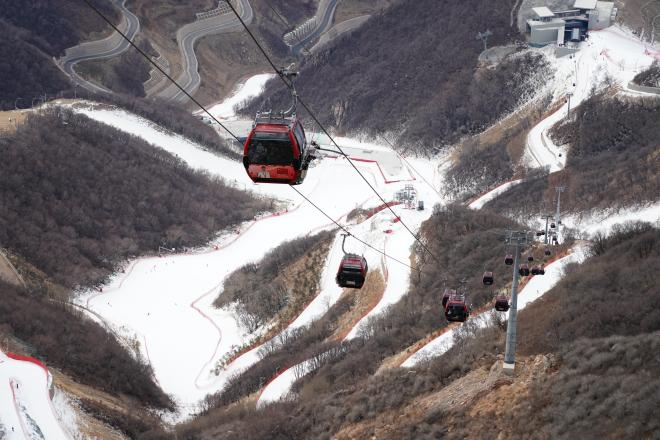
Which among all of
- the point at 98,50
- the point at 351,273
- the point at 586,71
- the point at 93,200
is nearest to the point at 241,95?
the point at 98,50

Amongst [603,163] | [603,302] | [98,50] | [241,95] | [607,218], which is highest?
[603,302]

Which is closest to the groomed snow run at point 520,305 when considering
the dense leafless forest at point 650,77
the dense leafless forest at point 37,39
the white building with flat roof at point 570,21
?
the dense leafless forest at point 650,77

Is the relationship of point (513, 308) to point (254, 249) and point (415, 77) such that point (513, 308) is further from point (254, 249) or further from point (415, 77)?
point (415, 77)

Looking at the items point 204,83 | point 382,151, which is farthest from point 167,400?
point 204,83

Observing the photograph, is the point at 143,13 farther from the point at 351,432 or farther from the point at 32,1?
the point at 351,432

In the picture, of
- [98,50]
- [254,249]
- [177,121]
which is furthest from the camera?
[98,50]

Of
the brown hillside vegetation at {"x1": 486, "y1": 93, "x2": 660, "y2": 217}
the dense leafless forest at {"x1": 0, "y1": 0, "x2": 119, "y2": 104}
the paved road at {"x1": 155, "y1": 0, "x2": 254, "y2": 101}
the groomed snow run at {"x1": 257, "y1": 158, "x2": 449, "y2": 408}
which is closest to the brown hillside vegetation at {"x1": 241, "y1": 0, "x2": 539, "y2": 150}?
the paved road at {"x1": 155, "y1": 0, "x2": 254, "y2": 101}
